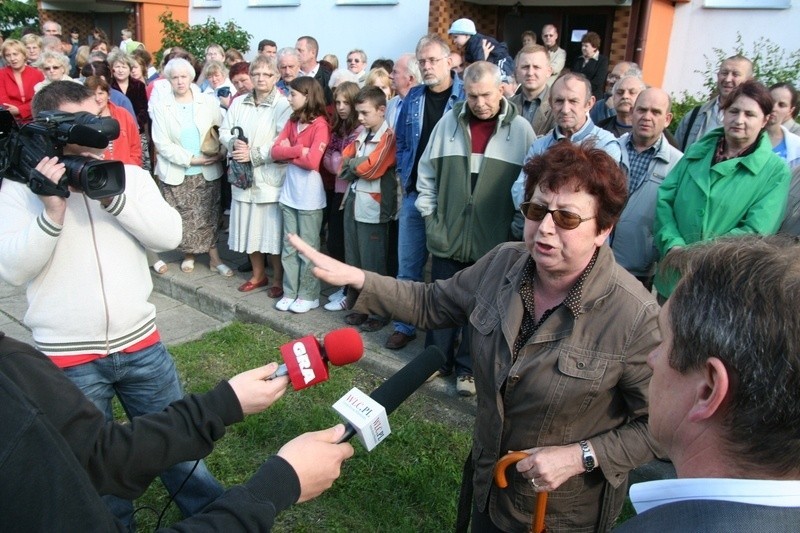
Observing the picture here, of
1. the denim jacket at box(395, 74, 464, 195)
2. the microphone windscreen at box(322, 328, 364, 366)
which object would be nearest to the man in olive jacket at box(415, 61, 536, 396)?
the denim jacket at box(395, 74, 464, 195)

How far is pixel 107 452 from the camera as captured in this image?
71.2 inches

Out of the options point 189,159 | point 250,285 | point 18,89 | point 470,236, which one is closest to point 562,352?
point 470,236

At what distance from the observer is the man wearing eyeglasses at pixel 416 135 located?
16.5 ft

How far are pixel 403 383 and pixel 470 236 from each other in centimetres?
253

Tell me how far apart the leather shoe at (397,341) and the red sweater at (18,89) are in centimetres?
598

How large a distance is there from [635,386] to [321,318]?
384cm

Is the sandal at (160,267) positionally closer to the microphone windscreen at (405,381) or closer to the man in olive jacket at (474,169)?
the man in olive jacket at (474,169)

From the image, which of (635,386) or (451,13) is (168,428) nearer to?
(635,386)

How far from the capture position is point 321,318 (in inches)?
220

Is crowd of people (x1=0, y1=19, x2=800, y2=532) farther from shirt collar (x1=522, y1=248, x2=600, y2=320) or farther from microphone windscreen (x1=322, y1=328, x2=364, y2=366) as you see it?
microphone windscreen (x1=322, y1=328, x2=364, y2=366)

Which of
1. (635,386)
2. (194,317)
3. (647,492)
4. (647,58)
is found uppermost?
(647,58)

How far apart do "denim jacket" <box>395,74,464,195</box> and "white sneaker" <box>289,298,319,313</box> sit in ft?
4.67

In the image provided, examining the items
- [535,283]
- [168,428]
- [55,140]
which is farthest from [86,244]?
[535,283]

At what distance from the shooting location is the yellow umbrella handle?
199cm
